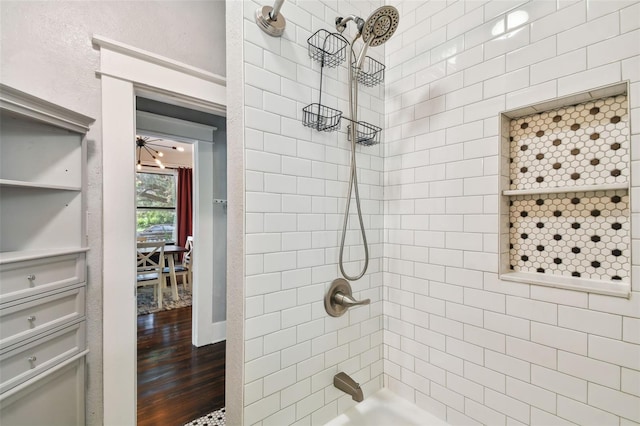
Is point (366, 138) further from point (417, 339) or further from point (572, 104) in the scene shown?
point (417, 339)

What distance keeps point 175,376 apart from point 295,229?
2.06 metres

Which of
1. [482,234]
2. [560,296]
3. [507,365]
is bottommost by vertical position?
[507,365]

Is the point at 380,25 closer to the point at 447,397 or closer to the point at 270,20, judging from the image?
the point at 270,20

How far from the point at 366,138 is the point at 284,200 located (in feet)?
1.87

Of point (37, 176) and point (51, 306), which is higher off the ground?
point (37, 176)

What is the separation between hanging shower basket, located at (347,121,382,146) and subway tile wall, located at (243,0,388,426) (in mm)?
48

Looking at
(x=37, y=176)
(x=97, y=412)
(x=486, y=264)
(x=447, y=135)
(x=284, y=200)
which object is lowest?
(x=97, y=412)

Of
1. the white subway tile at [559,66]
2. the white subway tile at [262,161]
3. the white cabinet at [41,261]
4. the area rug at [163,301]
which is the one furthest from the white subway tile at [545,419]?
the area rug at [163,301]

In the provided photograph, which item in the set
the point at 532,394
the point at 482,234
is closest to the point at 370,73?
the point at 482,234

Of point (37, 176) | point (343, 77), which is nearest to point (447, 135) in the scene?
point (343, 77)

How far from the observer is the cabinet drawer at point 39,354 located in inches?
41.3

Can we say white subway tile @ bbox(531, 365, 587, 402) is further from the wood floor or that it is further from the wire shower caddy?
the wood floor

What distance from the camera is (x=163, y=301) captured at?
4156mm

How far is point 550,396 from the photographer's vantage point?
1.00 m
